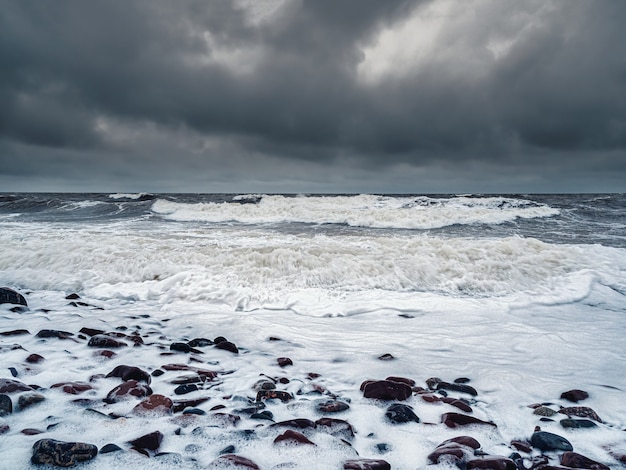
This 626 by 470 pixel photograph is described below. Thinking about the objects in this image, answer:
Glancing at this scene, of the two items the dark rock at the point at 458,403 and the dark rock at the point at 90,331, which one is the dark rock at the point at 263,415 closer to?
the dark rock at the point at 458,403

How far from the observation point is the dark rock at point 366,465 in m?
1.65

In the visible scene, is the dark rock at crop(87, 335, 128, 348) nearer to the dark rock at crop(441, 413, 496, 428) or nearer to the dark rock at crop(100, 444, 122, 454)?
the dark rock at crop(100, 444, 122, 454)

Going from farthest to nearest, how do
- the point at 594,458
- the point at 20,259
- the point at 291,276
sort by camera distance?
the point at 20,259 < the point at 291,276 < the point at 594,458

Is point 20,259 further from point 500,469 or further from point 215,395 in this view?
point 500,469

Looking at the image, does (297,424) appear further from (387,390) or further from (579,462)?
(579,462)

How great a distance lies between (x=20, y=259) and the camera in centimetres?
690

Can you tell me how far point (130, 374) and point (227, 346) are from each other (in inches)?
41.1

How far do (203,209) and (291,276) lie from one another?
16.8 m

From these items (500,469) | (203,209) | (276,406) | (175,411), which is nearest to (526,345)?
(500,469)

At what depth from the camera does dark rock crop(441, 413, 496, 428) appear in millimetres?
2092

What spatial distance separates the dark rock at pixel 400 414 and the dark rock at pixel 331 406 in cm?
28

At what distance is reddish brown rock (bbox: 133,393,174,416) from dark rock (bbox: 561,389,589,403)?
2.81m

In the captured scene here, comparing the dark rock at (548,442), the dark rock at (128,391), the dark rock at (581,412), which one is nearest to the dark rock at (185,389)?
the dark rock at (128,391)

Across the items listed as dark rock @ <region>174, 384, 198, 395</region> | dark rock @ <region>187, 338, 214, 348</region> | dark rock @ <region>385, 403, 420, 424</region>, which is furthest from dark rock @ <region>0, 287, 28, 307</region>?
dark rock @ <region>385, 403, 420, 424</region>
